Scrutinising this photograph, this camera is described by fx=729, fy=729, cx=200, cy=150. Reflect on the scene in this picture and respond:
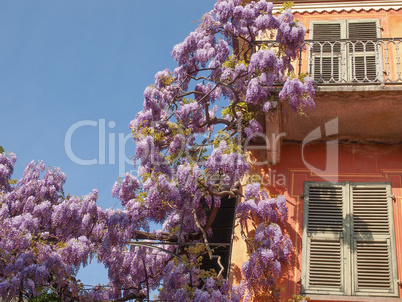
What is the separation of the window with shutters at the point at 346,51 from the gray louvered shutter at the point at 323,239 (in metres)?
1.77

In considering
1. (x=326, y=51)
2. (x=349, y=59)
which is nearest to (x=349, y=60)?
(x=349, y=59)

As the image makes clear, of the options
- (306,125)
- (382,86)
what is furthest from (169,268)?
(382,86)

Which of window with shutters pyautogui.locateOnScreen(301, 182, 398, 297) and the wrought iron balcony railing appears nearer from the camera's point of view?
window with shutters pyautogui.locateOnScreen(301, 182, 398, 297)

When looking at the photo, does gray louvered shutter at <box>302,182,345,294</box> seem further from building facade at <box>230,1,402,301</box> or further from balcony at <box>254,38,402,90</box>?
balcony at <box>254,38,402,90</box>

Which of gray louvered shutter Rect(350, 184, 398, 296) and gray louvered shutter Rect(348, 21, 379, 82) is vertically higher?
gray louvered shutter Rect(348, 21, 379, 82)

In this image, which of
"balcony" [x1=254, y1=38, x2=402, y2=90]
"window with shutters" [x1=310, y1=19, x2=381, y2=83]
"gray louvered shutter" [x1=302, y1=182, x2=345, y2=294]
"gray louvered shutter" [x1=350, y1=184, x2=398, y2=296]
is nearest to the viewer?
"gray louvered shutter" [x1=350, y1=184, x2=398, y2=296]

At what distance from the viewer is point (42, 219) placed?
43.1ft

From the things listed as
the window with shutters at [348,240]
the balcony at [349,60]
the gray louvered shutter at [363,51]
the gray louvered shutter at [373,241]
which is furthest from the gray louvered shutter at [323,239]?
the gray louvered shutter at [363,51]

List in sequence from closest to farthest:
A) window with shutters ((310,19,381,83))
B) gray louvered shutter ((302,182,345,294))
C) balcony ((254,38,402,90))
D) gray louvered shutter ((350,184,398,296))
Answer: gray louvered shutter ((350,184,398,296)) → gray louvered shutter ((302,182,345,294)) → balcony ((254,38,402,90)) → window with shutters ((310,19,381,83))

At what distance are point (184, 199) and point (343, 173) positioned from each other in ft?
8.07

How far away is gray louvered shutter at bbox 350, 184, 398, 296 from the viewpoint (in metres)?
9.79

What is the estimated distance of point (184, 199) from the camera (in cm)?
1129

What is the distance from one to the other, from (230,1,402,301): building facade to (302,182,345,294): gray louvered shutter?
14 millimetres

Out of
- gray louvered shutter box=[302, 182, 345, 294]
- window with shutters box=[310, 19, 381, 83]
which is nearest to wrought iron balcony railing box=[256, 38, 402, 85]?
window with shutters box=[310, 19, 381, 83]
